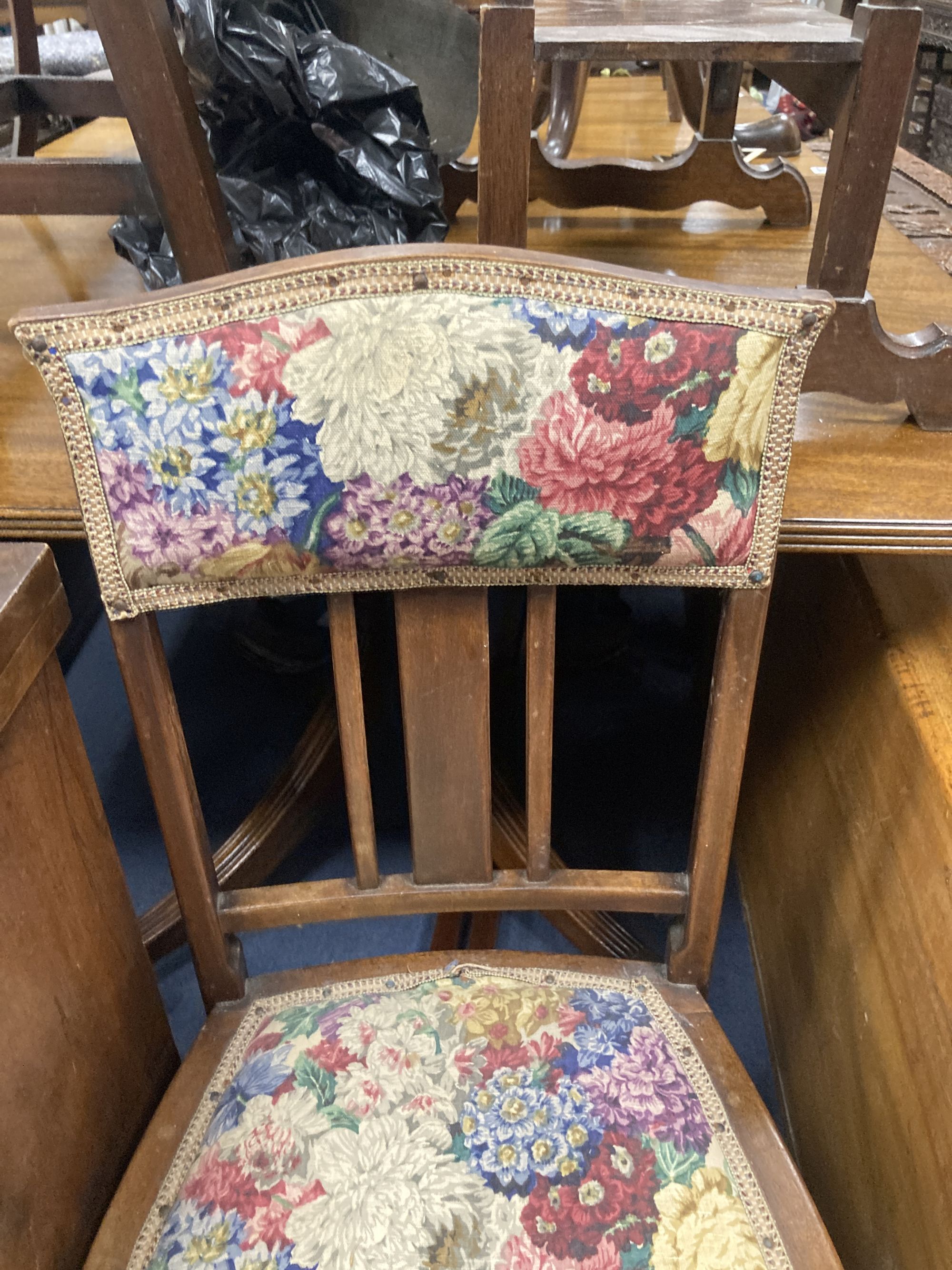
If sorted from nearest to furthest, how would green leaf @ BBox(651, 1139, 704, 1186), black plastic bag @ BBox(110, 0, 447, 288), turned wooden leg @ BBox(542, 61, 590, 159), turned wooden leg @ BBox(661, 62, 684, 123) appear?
green leaf @ BBox(651, 1139, 704, 1186), black plastic bag @ BBox(110, 0, 447, 288), turned wooden leg @ BBox(542, 61, 590, 159), turned wooden leg @ BBox(661, 62, 684, 123)

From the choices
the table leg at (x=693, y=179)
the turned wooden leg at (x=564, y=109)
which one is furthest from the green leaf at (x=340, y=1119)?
the turned wooden leg at (x=564, y=109)

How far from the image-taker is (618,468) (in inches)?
21.9

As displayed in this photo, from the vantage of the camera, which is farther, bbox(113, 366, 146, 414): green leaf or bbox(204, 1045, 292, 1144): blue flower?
bbox(204, 1045, 292, 1144): blue flower

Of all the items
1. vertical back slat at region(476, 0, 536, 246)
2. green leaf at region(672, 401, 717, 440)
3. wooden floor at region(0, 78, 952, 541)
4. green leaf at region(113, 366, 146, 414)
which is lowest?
wooden floor at region(0, 78, 952, 541)

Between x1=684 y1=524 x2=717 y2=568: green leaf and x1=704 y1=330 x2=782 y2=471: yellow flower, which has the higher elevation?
x1=704 y1=330 x2=782 y2=471: yellow flower

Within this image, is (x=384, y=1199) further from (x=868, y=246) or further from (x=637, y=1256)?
(x=868, y=246)

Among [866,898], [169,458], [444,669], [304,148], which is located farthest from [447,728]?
[304,148]

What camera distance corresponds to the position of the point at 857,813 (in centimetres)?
87

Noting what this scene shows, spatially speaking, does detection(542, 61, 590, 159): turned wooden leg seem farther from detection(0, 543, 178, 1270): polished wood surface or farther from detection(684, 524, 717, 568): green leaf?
detection(0, 543, 178, 1270): polished wood surface

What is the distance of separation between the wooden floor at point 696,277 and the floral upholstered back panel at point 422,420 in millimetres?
172

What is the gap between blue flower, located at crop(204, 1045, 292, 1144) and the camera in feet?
2.15

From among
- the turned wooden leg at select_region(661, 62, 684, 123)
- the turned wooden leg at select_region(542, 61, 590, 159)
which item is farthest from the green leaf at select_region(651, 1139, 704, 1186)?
the turned wooden leg at select_region(661, 62, 684, 123)

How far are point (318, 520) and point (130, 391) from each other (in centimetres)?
13

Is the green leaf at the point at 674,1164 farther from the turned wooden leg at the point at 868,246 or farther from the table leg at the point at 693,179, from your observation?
the table leg at the point at 693,179
